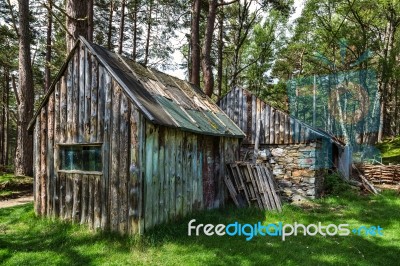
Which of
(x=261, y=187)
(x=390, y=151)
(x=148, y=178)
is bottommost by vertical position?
(x=261, y=187)

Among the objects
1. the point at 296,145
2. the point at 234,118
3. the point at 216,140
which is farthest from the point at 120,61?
the point at 296,145

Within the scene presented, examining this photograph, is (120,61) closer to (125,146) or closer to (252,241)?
(125,146)

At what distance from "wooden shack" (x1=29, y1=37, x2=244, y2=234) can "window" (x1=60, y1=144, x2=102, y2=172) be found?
0.08 feet

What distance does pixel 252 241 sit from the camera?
6781mm

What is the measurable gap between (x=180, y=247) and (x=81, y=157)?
11.2ft

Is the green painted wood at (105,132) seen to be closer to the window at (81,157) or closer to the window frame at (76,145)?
the window frame at (76,145)

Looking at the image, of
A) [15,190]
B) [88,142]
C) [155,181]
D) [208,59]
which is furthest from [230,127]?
[15,190]

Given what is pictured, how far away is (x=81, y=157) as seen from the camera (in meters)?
7.66

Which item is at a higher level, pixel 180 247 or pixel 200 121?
pixel 200 121

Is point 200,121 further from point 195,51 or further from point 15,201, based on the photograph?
point 15,201

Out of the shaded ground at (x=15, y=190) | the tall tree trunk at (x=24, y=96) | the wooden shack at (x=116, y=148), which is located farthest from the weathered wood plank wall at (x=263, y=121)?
the tall tree trunk at (x=24, y=96)

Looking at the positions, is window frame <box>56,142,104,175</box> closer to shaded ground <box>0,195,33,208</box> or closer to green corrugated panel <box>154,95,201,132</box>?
green corrugated panel <box>154,95,201,132</box>

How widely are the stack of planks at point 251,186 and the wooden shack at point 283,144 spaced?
266cm

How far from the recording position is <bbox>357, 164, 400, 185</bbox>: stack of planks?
16.2 meters
